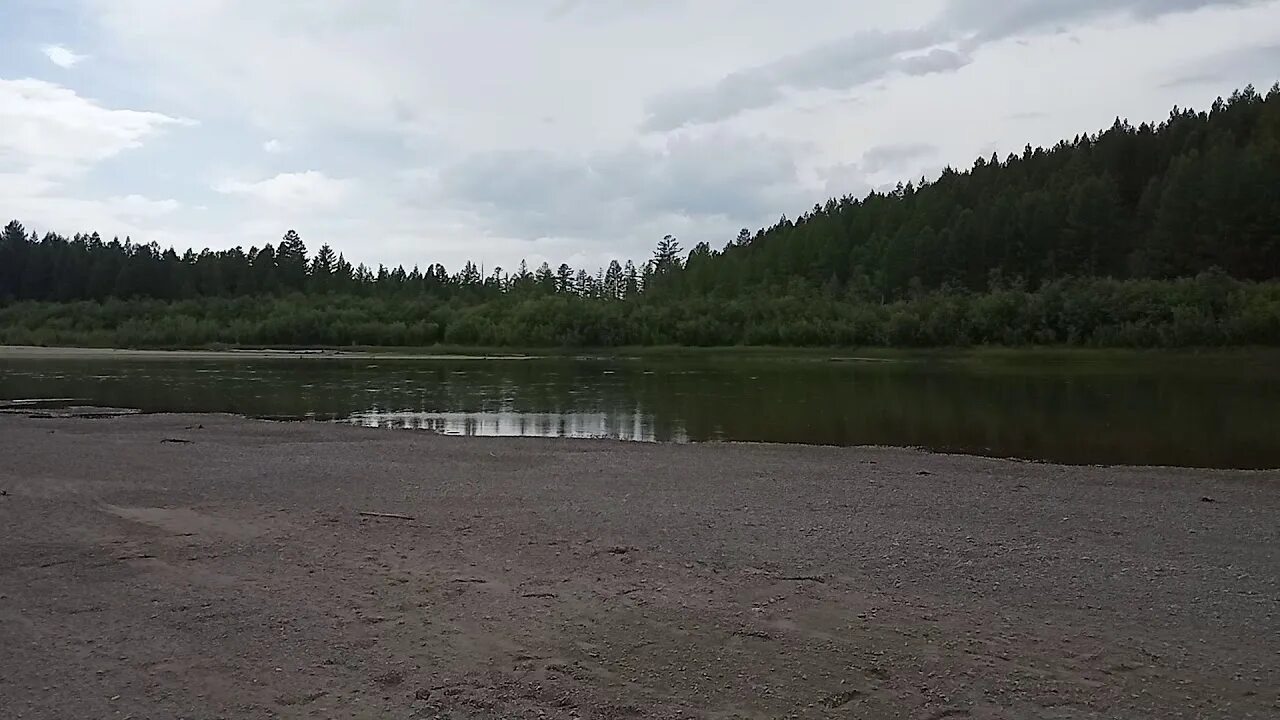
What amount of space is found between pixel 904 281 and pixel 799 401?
7182cm

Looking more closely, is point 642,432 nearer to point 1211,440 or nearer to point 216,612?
point 1211,440

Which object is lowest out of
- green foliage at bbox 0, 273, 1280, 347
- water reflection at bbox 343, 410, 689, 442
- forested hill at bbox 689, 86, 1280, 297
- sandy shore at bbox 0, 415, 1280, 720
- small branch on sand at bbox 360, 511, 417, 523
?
sandy shore at bbox 0, 415, 1280, 720

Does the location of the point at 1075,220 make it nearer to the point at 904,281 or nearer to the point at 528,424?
the point at 904,281

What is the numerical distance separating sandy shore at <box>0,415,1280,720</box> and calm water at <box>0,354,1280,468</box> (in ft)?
25.3

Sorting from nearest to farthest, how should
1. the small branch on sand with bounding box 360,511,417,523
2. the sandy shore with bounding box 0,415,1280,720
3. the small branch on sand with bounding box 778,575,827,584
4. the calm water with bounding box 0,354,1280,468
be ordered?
the sandy shore with bounding box 0,415,1280,720
the small branch on sand with bounding box 778,575,827,584
the small branch on sand with bounding box 360,511,417,523
the calm water with bounding box 0,354,1280,468

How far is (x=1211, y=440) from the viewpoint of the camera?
21516 millimetres

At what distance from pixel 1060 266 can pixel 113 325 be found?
104 meters

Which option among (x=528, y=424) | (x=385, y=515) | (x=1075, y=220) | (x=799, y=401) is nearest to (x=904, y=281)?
(x=1075, y=220)

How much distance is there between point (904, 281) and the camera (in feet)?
331

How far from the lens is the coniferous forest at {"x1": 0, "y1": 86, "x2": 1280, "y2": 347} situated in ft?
249

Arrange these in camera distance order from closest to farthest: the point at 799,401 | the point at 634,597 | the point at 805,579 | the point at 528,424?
the point at 634,597, the point at 805,579, the point at 528,424, the point at 799,401

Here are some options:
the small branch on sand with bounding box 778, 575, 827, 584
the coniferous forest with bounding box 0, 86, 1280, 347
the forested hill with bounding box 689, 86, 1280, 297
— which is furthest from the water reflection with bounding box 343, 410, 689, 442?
the forested hill with bounding box 689, 86, 1280, 297

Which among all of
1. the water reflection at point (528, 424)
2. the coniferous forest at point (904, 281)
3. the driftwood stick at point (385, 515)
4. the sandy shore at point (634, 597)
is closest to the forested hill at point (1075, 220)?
the coniferous forest at point (904, 281)

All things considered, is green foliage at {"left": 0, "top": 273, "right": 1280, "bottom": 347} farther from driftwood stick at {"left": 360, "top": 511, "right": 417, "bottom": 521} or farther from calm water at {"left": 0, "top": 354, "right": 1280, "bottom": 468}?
driftwood stick at {"left": 360, "top": 511, "right": 417, "bottom": 521}
